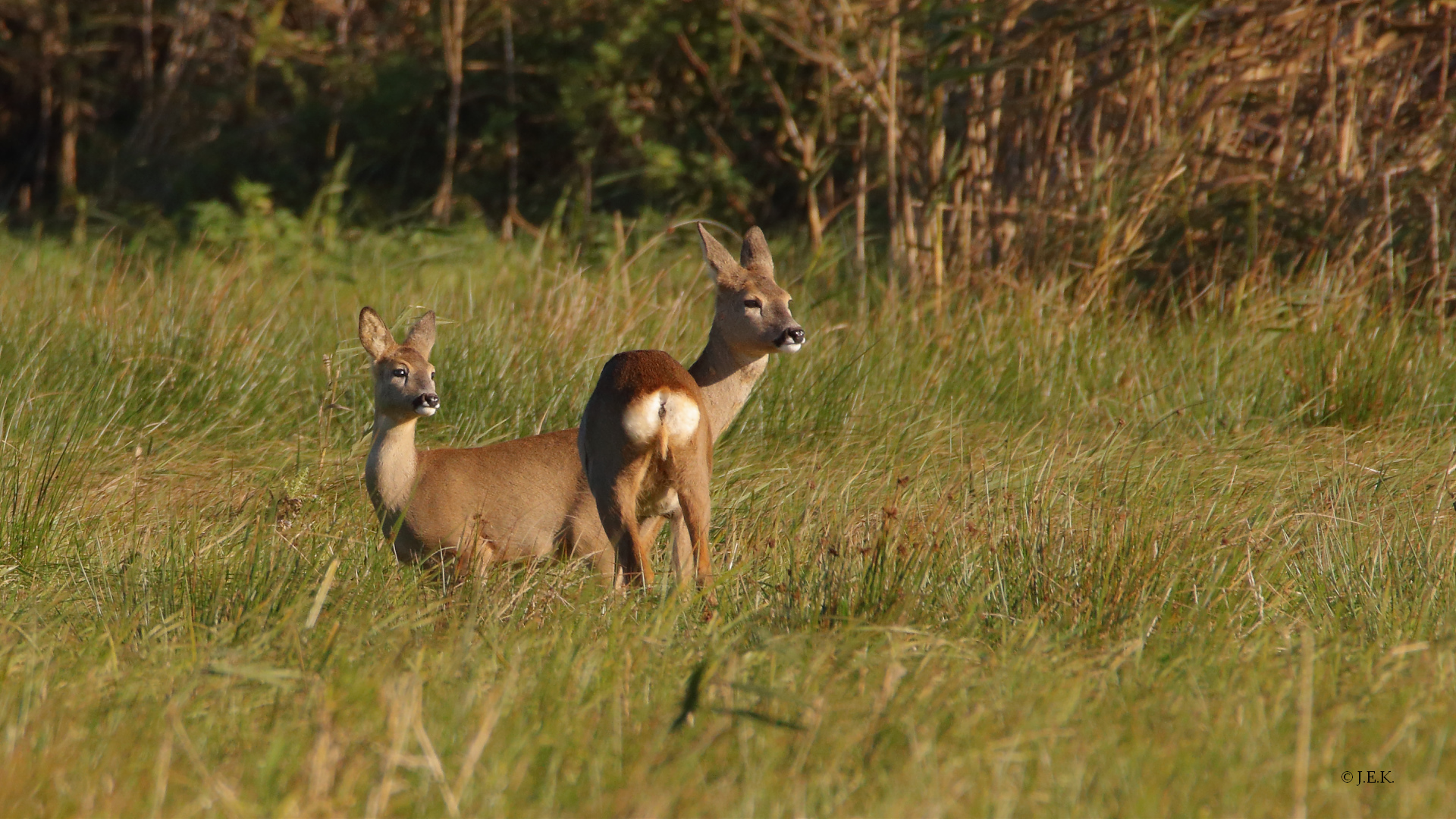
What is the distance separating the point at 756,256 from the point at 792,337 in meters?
0.63

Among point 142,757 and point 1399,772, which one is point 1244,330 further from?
point 142,757

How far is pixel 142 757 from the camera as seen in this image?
7.83 feet

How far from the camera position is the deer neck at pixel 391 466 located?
409 centimetres

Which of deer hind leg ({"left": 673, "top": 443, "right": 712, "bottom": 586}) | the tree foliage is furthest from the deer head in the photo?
the tree foliage

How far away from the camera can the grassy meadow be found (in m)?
2.38

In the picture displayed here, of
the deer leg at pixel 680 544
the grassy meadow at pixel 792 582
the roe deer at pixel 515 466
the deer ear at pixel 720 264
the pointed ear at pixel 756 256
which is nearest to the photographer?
the grassy meadow at pixel 792 582

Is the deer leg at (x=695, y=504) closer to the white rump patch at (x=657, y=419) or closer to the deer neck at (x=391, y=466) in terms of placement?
the white rump patch at (x=657, y=419)

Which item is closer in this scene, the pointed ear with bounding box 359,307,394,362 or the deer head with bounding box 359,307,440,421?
the deer head with bounding box 359,307,440,421

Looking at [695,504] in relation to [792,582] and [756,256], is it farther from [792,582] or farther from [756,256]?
[756,256]

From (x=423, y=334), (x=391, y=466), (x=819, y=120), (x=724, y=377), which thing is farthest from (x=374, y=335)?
(x=819, y=120)

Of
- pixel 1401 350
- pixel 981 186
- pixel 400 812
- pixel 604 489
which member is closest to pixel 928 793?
pixel 400 812

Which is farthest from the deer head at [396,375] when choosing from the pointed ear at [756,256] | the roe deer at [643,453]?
the pointed ear at [756,256]

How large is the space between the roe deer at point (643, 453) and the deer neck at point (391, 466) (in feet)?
1.79

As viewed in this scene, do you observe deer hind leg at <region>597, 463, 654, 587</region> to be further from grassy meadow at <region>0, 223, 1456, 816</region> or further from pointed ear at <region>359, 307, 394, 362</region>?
pointed ear at <region>359, 307, 394, 362</region>
